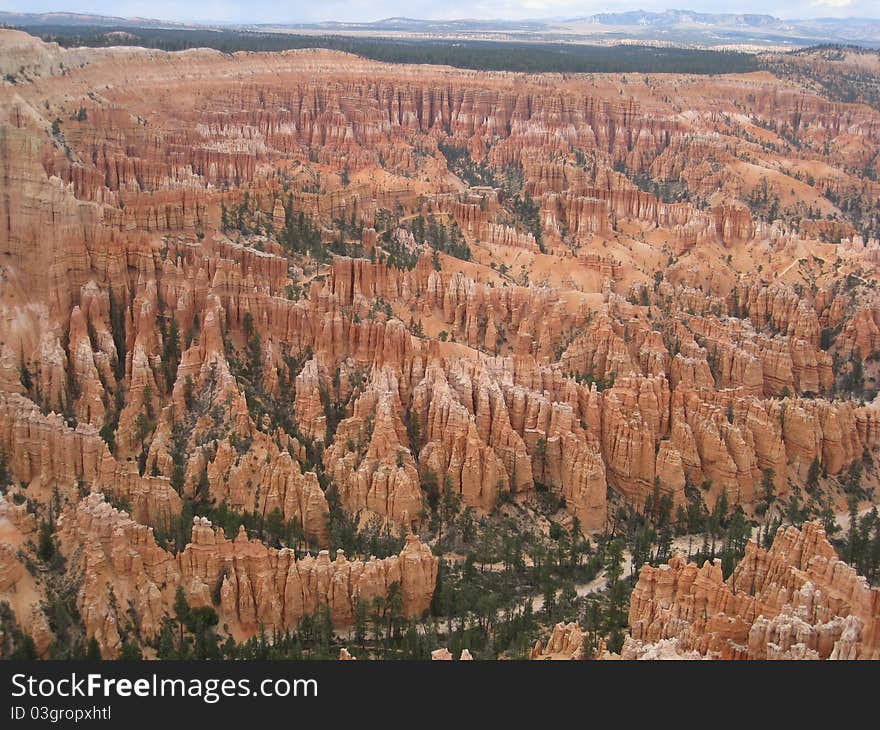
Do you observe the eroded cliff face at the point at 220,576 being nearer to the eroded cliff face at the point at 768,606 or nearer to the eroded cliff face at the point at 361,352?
the eroded cliff face at the point at 361,352

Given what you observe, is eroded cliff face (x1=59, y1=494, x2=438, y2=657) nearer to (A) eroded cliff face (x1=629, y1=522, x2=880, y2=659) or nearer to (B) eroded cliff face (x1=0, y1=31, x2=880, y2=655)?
(B) eroded cliff face (x1=0, y1=31, x2=880, y2=655)

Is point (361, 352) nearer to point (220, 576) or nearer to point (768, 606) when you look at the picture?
point (220, 576)

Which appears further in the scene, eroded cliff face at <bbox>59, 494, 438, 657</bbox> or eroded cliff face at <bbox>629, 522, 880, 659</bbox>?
eroded cliff face at <bbox>59, 494, 438, 657</bbox>

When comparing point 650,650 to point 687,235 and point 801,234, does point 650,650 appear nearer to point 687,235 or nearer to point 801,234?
point 687,235

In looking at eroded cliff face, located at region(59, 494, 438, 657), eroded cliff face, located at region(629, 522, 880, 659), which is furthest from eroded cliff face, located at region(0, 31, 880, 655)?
eroded cliff face, located at region(629, 522, 880, 659)

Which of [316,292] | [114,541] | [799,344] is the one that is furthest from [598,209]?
[114,541]

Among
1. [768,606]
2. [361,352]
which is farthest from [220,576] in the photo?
[768,606]

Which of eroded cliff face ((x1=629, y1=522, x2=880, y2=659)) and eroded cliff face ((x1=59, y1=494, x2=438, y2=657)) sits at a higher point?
eroded cliff face ((x1=629, y1=522, x2=880, y2=659))
